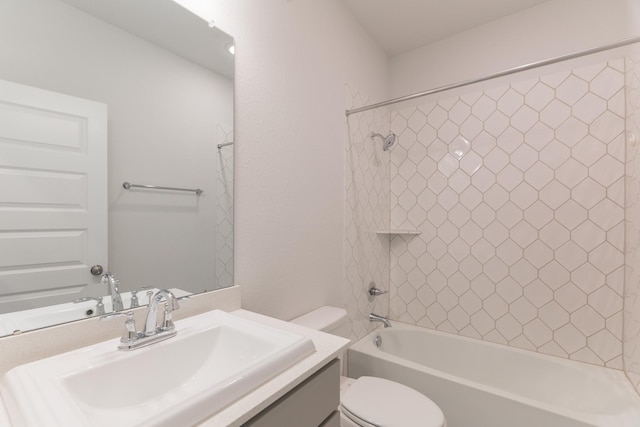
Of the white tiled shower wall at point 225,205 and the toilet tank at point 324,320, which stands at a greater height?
the white tiled shower wall at point 225,205

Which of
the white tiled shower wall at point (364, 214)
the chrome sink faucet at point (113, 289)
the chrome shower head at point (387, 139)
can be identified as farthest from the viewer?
the chrome shower head at point (387, 139)

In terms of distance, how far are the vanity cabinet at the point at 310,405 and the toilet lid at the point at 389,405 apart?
0.52 metres

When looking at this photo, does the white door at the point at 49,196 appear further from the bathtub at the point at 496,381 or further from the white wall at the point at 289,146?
the bathtub at the point at 496,381

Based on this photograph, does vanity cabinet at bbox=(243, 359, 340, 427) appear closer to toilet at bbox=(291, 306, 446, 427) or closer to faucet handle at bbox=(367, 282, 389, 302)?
toilet at bbox=(291, 306, 446, 427)

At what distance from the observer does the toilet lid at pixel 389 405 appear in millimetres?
1207

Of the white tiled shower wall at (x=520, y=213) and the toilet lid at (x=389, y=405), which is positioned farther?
the white tiled shower wall at (x=520, y=213)

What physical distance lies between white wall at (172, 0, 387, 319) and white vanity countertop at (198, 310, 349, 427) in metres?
0.46

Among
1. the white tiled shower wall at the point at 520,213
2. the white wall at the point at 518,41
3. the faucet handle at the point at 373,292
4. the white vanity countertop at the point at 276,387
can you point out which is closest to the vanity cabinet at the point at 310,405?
the white vanity countertop at the point at 276,387

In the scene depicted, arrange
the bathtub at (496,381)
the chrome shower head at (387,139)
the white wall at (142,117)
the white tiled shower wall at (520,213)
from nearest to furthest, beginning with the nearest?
the white wall at (142,117) → the bathtub at (496,381) → the white tiled shower wall at (520,213) → the chrome shower head at (387,139)

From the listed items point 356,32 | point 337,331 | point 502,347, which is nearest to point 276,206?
point 337,331

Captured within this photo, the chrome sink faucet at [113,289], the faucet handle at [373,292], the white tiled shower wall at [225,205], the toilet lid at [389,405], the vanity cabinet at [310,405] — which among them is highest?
the white tiled shower wall at [225,205]

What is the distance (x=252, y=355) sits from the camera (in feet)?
2.68

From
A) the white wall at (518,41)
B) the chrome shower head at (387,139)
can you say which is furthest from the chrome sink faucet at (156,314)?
the white wall at (518,41)

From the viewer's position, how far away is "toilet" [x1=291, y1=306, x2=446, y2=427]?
121 cm
